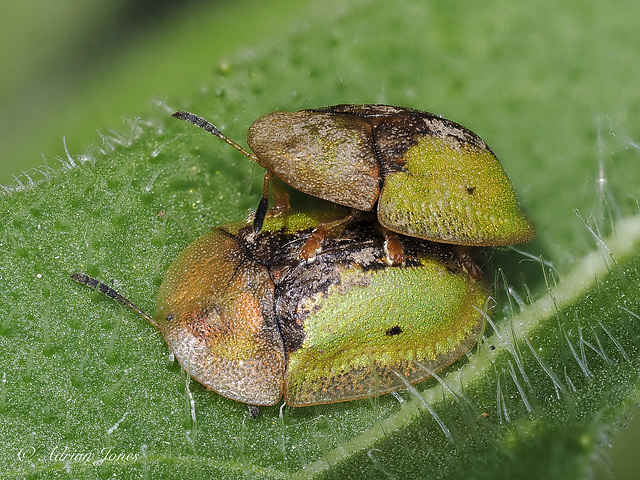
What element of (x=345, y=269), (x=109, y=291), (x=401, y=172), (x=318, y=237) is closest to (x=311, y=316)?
(x=345, y=269)

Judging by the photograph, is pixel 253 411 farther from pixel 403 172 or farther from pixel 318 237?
pixel 403 172

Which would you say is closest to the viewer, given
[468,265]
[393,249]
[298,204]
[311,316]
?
[311,316]

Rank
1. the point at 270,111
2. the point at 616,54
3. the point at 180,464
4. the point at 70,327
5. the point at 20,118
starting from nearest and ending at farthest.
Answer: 1. the point at 180,464
2. the point at 70,327
3. the point at 270,111
4. the point at 616,54
5. the point at 20,118

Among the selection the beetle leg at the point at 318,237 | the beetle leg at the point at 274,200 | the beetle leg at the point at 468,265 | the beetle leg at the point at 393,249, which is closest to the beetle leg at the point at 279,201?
the beetle leg at the point at 274,200

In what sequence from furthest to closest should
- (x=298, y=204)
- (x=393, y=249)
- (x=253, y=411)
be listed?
1. (x=298, y=204)
2. (x=393, y=249)
3. (x=253, y=411)

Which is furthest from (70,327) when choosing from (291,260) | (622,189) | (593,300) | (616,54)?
(616,54)

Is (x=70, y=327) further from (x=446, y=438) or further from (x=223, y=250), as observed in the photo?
(x=446, y=438)
